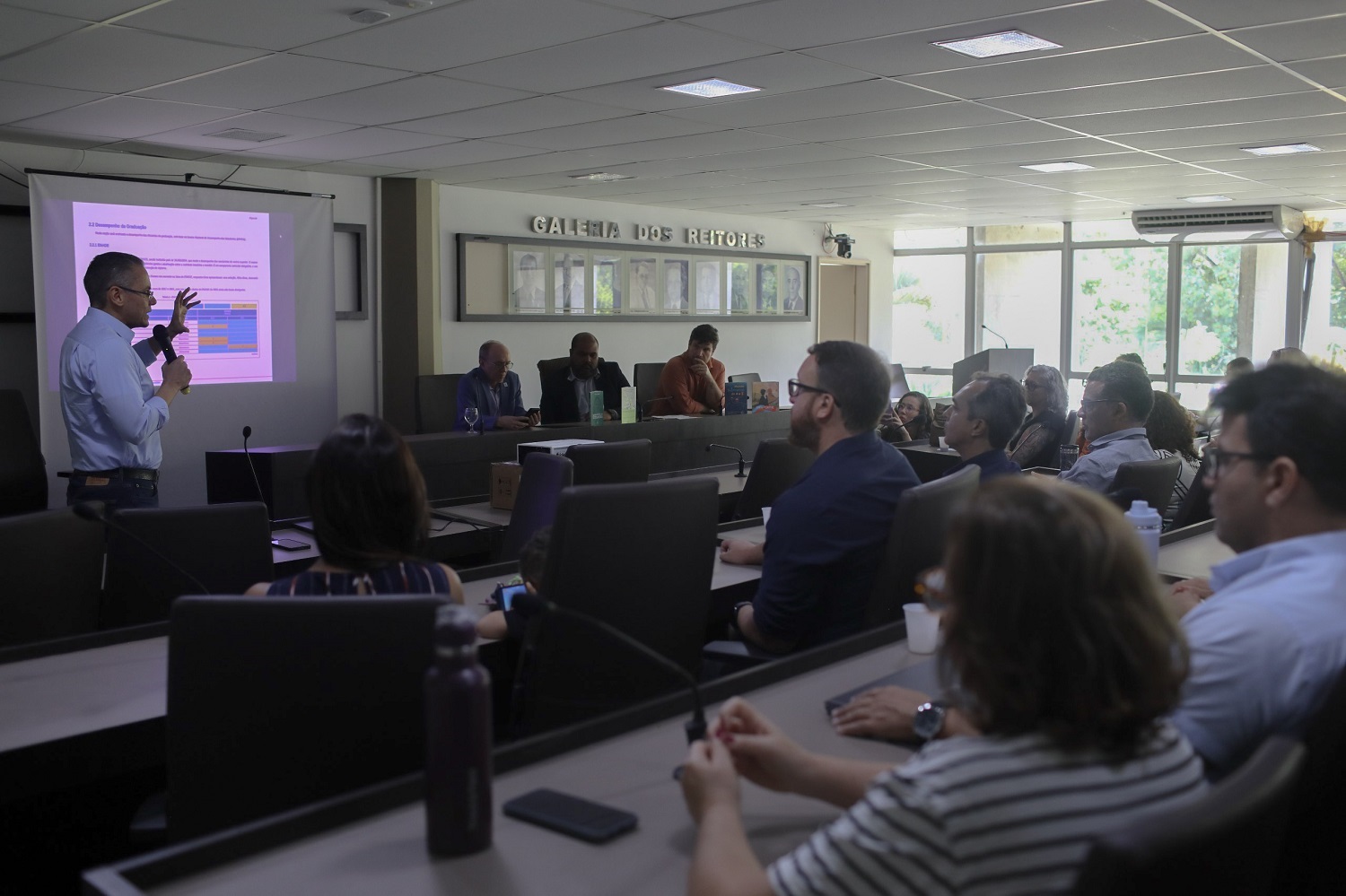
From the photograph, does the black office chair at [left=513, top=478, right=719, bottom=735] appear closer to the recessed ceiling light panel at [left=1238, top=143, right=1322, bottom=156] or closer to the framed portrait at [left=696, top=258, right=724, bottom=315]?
the recessed ceiling light panel at [left=1238, top=143, right=1322, bottom=156]

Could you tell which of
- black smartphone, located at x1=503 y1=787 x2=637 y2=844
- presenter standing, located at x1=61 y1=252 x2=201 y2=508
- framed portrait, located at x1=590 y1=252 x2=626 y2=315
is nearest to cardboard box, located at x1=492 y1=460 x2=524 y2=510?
presenter standing, located at x1=61 y1=252 x2=201 y2=508

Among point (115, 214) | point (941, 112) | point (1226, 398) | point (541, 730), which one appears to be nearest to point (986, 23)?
point (941, 112)

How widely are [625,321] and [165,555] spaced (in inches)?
290

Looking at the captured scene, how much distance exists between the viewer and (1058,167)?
747 cm

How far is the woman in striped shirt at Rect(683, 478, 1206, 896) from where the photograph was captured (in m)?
0.98

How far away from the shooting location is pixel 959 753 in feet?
3.33

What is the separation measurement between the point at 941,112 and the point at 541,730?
423 cm

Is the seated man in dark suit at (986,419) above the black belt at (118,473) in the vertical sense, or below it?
above

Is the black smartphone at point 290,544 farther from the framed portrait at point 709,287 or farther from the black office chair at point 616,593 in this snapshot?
the framed portrait at point 709,287

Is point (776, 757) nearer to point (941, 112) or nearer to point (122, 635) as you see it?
point (122, 635)

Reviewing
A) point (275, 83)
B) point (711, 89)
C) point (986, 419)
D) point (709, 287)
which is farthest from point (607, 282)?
point (986, 419)

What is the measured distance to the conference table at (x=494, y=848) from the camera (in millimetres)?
1206

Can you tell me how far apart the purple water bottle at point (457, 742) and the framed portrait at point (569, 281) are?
26.0 feet

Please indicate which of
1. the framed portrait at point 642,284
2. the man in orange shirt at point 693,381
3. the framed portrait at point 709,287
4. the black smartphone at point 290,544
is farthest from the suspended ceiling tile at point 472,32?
the framed portrait at point 709,287
